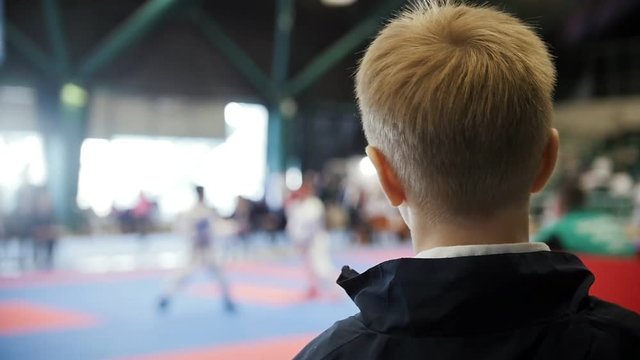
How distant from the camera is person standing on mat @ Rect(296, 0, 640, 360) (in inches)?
30.9

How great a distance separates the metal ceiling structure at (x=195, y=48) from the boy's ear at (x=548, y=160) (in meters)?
13.0

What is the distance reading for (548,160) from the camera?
927 millimetres

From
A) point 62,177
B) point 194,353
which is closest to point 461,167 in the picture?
point 194,353

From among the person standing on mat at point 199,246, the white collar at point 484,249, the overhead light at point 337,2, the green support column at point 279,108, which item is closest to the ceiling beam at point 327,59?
the green support column at point 279,108

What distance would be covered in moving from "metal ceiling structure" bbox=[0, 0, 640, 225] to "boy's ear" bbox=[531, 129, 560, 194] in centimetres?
1296

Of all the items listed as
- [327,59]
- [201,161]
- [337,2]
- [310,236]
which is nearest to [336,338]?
[310,236]

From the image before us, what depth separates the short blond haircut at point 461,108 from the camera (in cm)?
83

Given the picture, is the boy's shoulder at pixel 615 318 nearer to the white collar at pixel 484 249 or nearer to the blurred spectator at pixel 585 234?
the white collar at pixel 484 249

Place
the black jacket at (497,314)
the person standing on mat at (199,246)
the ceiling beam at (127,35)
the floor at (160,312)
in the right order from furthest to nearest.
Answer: the ceiling beam at (127,35) → the person standing on mat at (199,246) → the floor at (160,312) → the black jacket at (497,314)

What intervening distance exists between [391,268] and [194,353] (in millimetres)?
4764

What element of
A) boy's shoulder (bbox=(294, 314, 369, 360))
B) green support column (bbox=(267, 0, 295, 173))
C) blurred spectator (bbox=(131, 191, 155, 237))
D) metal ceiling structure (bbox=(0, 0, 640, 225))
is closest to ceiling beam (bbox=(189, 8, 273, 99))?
metal ceiling structure (bbox=(0, 0, 640, 225))

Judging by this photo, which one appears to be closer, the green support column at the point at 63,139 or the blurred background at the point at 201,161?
the blurred background at the point at 201,161

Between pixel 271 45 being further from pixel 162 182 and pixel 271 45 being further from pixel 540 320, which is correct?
pixel 540 320

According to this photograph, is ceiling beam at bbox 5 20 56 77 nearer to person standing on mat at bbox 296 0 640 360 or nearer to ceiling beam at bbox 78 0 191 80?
ceiling beam at bbox 78 0 191 80
